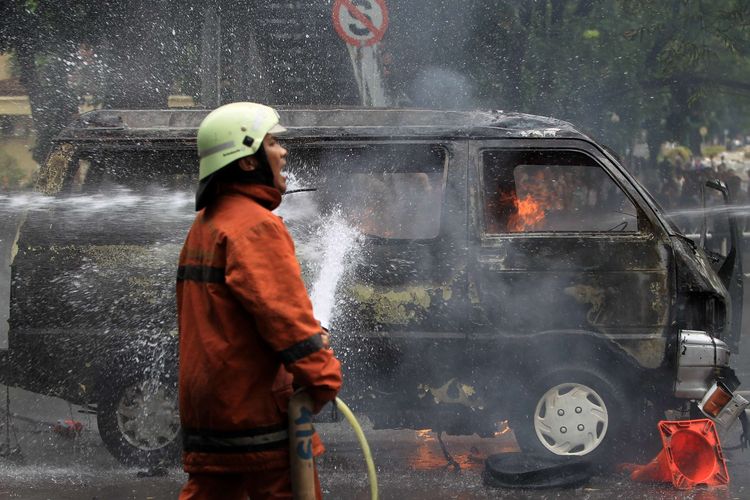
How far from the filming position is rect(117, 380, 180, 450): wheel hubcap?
643 cm

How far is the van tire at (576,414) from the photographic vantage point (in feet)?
20.8

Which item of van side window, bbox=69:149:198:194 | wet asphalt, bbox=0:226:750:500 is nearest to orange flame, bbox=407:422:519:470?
wet asphalt, bbox=0:226:750:500

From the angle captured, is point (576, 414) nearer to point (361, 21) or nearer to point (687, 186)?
point (361, 21)

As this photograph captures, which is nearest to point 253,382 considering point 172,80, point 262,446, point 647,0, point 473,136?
point 262,446

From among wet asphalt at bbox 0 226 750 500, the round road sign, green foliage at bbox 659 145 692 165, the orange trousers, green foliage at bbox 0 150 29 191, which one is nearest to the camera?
the orange trousers

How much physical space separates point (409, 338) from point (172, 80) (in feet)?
31.7

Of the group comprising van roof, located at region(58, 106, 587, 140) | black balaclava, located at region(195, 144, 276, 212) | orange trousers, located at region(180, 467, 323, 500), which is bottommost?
orange trousers, located at region(180, 467, 323, 500)

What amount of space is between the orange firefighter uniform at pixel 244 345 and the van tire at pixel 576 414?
3343 millimetres

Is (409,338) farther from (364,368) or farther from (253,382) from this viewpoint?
(253,382)

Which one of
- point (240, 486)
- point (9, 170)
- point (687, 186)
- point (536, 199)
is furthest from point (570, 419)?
point (9, 170)

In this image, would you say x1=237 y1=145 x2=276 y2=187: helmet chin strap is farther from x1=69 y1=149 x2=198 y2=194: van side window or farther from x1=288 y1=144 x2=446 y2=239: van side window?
x1=69 y1=149 x2=198 y2=194: van side window

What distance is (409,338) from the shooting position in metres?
6.36

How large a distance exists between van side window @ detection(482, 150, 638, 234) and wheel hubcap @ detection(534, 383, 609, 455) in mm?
1020

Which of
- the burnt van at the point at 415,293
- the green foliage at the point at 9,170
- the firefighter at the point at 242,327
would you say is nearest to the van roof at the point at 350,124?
the burnt van at the point at 415,293
